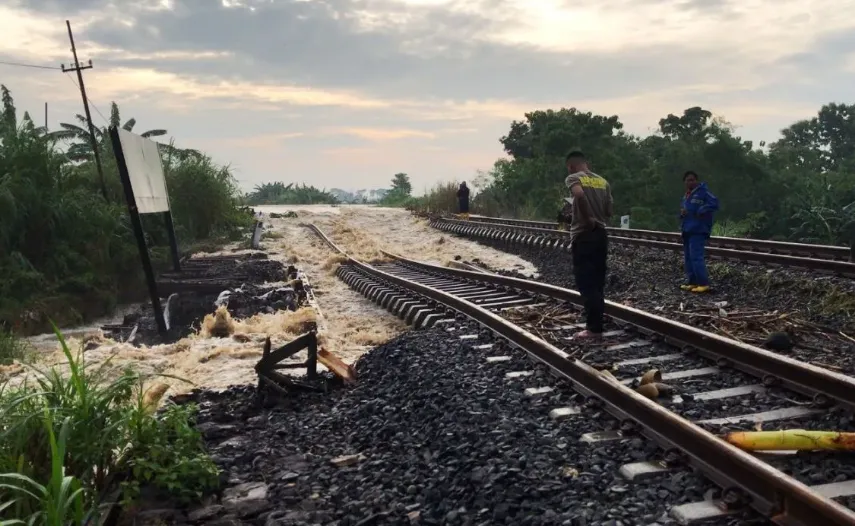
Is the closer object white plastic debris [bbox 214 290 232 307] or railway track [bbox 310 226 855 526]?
railway track [bbox 310 226 855 526]

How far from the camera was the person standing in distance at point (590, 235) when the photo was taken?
654 cm

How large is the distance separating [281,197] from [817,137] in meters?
41.9

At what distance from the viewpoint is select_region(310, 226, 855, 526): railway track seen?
318cm

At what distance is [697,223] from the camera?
381 inches

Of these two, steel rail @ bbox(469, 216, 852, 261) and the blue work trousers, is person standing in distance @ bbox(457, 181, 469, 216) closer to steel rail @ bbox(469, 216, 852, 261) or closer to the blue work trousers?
steel rail @ bbox(469, 216, 852, 261)

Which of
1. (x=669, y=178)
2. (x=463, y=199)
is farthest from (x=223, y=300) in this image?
(x=669, y=178)

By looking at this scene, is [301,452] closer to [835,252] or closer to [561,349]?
[561,349]

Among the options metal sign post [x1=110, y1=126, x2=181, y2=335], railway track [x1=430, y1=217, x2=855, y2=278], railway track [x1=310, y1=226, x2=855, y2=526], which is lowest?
railway track [x1=310, y1=226, x2=855, y2=526]

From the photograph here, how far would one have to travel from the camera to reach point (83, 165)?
2364cm

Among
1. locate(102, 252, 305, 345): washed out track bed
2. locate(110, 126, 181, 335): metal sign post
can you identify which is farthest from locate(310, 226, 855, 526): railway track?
locate(110, 126, 181, 335): metal sign post

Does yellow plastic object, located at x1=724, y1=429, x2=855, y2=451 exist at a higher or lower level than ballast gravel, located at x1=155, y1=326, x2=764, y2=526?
higher

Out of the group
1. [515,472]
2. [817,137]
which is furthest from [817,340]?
[817,137]

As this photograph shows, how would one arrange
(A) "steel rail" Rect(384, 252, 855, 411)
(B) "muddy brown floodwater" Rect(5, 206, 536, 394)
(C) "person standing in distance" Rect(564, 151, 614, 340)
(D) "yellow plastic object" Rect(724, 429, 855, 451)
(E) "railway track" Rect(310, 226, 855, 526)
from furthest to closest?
1. (B) "muddy brown floodwater" Rect(5, 206, 536, 394)
2. (C) "person standing in distance" Rect(564, 151, 614, 340)
3. (A) "steel rail" Rect(384, 252, 855, 411)
4. (D) "yellow plastic object" Rect(724, 429, 855, 451)
5. (E) "railway track" Rect(310, 226, 855, 526)

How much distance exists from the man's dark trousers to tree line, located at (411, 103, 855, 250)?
55.1 feet
